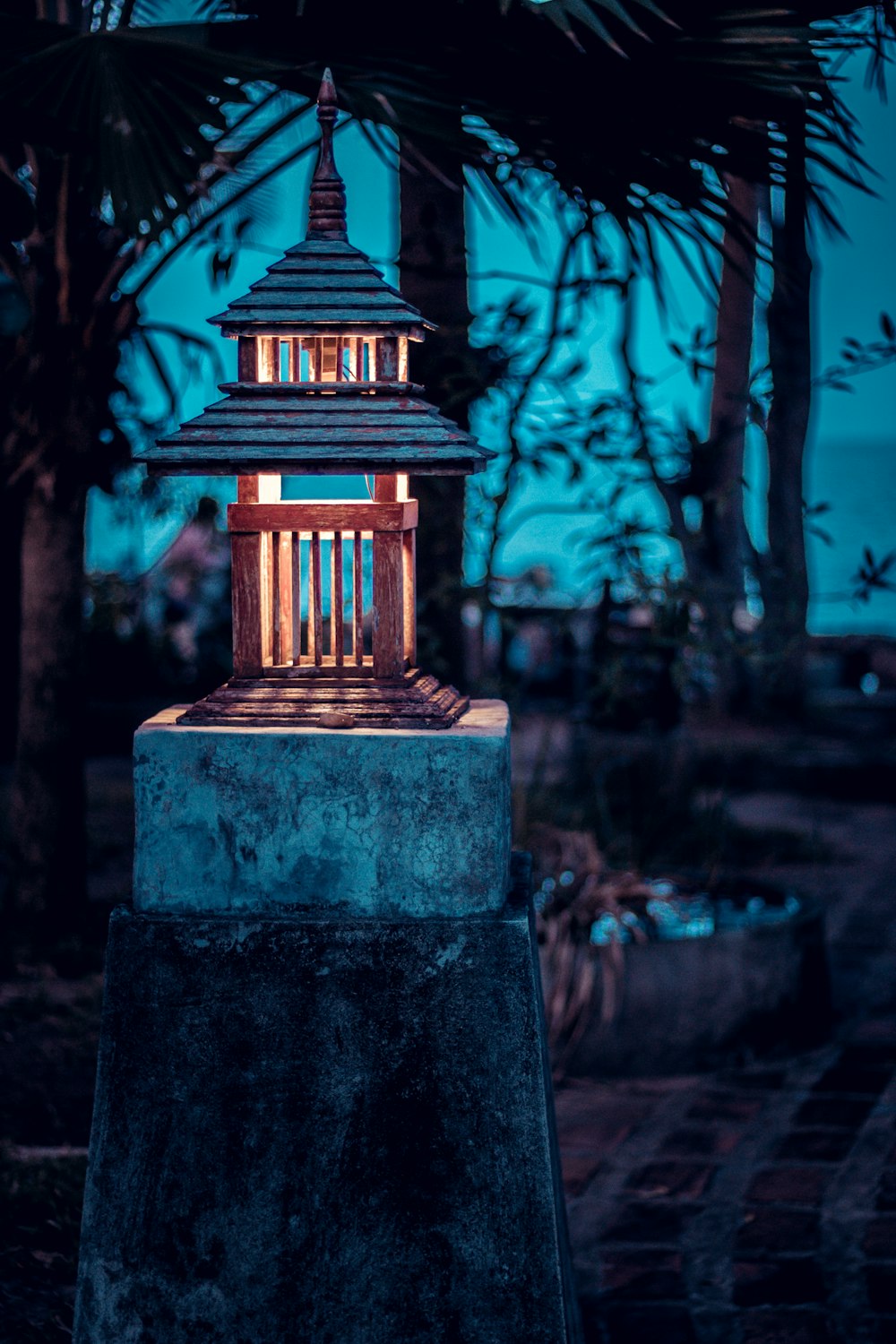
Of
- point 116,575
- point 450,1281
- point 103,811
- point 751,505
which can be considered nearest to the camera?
point 450,1281

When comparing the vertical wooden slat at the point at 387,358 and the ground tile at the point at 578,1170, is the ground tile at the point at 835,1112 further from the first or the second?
the vertical wooden slat at the point at 387,358

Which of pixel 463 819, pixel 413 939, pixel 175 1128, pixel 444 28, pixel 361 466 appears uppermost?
pixel 444 28

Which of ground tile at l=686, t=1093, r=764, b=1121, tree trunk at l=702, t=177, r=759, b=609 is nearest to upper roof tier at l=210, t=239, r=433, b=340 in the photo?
ground tile at l=686, t=1093, r=764, b=1121

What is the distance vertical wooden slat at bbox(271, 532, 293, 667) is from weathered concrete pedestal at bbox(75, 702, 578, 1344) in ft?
0.79

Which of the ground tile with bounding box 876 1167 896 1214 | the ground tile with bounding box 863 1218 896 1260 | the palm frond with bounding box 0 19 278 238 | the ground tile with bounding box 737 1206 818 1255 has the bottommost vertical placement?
the ground tile with bounding box 737 1206 818 1255

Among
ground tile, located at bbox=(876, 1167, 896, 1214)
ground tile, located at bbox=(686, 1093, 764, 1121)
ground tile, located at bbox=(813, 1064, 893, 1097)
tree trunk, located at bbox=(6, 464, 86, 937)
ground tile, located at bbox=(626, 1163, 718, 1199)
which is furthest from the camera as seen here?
tree trunk, located at bbox=(6, 464, 86, 937)

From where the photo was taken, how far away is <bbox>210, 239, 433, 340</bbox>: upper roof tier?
305cm

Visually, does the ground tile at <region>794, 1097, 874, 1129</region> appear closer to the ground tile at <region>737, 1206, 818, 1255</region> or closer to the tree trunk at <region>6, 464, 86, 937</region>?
the ground tile at <region>737, 1206, 818, 1255</region>

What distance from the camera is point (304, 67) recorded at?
4078mm

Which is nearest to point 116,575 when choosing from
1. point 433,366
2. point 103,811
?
point 103,811

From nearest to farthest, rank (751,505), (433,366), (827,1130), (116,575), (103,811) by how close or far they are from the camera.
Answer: (827,1130) < (433,366) < (103,811) < (751,505) < (116,575)

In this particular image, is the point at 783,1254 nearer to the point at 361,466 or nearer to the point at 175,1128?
the point at 175,1128

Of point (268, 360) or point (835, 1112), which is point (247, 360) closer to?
point (268, 360)

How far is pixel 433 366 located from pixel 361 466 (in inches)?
109
